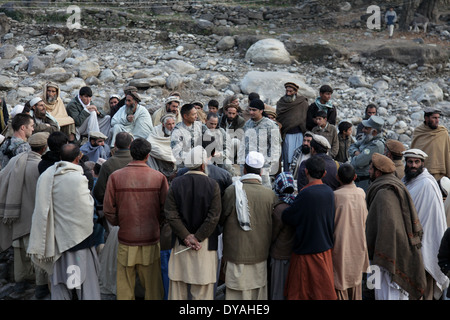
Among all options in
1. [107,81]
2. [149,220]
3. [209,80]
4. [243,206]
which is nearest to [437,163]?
[243,206]

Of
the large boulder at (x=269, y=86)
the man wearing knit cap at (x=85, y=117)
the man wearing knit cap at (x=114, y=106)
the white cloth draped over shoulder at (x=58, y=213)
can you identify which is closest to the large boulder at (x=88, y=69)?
the large boulder at (x=269, y=86)

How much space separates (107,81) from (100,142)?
5.73m

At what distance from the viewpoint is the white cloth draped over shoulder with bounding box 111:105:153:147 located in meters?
6.65

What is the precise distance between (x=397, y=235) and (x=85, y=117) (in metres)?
4.82

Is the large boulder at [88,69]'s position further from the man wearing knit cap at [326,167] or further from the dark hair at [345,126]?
the man wearing knit cap at [326,167]

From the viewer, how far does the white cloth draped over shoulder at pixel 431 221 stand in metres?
4.58

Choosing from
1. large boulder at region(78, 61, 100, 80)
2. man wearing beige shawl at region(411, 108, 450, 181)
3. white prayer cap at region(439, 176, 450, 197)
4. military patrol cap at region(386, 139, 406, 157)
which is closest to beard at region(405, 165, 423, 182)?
military patrol cap at region(386, 139, 406, 157)

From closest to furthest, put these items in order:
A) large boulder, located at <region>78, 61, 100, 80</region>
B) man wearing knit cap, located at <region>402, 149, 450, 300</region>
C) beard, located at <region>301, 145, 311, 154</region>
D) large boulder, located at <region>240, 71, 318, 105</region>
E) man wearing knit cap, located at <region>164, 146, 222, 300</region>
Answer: man wearing knit cap, located at <region>164, 146, 222, 300</region> < man wearing knit cap, located at <region>402, 149, 450, 300</region> < beard, located at <region>301, 145, 311, 154</region> < large boulder, located at <region>240, 71, 318, 105</region> < large boulder, located at <region>78, 61, 100, 80</region>

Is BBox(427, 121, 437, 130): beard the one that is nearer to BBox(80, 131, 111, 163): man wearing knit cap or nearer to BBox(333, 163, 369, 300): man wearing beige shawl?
BBox(333, 163, 369, 300): man wearing beige shawl

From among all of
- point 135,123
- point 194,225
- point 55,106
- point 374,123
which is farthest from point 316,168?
point 55,106

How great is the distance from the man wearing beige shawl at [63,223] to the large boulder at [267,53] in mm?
9913

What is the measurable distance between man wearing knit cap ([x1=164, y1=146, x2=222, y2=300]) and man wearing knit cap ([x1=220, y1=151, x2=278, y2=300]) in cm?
12

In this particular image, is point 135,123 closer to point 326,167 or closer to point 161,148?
point 161,148
